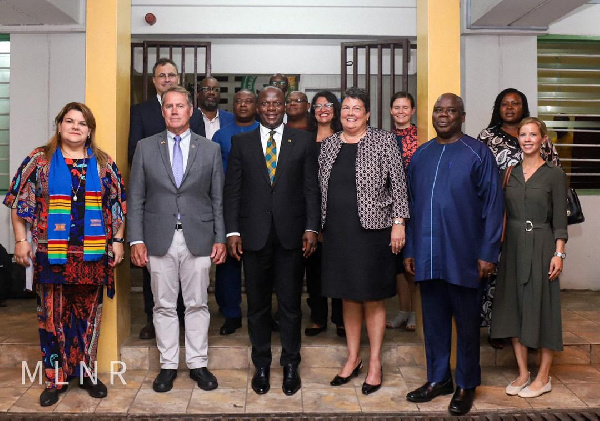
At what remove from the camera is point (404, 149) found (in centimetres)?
402

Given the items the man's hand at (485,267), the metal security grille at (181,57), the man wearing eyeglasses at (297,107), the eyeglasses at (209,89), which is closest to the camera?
the man's hand at (485,267)

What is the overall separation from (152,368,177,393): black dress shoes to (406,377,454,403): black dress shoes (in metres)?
1.35

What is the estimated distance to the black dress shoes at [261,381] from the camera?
3.46 meters

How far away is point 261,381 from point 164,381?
1.83 ft

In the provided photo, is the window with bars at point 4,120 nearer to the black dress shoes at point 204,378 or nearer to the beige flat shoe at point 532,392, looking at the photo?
the black dress shoes at point 204,378

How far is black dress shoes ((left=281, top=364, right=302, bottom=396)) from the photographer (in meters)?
3.45

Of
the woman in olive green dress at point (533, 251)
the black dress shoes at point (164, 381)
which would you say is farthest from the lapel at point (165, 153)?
the woman in olive green dress at point (533, 251)

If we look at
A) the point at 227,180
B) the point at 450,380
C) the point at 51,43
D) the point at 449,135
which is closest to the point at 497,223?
Result: the point at 449,135

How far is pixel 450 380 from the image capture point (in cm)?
345

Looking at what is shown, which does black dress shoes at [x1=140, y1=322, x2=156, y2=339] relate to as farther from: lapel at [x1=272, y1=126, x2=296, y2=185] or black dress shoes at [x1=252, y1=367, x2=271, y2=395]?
lapel at [x1=272, y1=126, x2=296, y2=185]

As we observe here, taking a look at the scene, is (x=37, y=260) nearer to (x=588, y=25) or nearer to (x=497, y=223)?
(x=497, y=223)

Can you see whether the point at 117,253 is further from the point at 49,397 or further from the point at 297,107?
the point at 297,107

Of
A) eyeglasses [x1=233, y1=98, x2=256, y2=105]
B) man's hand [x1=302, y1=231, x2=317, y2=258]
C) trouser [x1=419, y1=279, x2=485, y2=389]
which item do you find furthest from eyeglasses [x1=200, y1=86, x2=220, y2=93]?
trouser [x1=419, y1=279, x2=485, y2=389]

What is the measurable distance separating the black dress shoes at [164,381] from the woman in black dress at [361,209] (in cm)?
104
